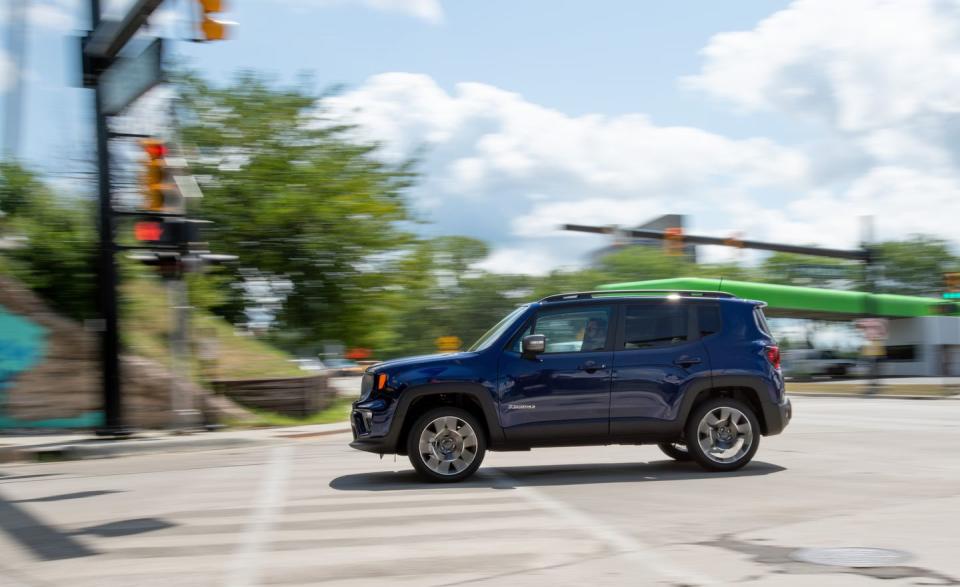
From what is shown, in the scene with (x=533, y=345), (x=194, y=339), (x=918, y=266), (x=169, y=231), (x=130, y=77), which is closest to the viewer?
(x=533, y=345)

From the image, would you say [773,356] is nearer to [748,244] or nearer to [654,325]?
[654,325]

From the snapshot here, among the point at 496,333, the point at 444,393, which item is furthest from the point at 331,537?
the point at 496,333

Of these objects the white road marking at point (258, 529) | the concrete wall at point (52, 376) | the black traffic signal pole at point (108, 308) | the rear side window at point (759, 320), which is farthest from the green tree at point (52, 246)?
the rear side window at point (759, 320)

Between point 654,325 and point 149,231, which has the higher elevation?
point 149,231

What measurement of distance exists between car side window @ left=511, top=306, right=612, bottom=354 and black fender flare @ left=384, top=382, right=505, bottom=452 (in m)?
0.60

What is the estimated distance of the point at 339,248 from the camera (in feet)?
95.9

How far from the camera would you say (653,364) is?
412 inches

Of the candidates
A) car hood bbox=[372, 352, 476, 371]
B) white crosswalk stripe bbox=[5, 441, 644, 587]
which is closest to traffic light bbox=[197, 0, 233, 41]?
car hood bbox=[372, 352, 476, 371]

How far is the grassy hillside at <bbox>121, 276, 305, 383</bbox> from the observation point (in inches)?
795

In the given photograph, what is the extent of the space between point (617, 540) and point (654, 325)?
401 cm

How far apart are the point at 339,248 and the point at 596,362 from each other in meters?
19.7

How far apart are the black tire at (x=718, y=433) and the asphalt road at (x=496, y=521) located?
24 centimetres

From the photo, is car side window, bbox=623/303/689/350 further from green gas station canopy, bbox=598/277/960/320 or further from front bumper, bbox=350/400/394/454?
green gas station canopy, bbox=598/277/960/320

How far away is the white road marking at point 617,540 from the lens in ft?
→ 19.2
